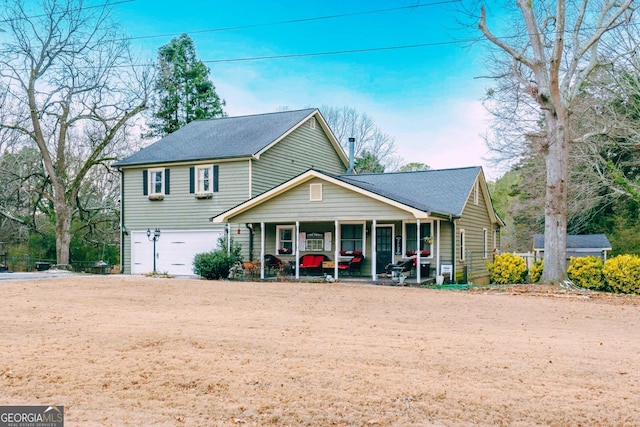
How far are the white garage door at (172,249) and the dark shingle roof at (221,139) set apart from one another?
3084 millimetres

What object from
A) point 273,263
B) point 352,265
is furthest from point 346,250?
point 273,263

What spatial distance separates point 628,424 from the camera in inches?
200

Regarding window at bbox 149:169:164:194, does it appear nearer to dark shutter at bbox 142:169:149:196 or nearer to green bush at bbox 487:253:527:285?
dark shutter at bbox 142:169:149:196

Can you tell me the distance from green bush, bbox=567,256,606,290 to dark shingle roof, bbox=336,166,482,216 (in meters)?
4.05

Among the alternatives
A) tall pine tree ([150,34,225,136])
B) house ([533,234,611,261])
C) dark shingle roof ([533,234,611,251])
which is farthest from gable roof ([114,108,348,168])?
tall pine tree ([150,34,225,136])

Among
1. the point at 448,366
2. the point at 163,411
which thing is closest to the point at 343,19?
the point at 448,366

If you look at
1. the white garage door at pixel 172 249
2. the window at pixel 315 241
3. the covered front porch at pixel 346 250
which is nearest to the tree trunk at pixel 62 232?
the white garage door at pixel 172 249

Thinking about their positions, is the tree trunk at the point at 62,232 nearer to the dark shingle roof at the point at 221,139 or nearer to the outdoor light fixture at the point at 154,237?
the dark shingle roof at the point at 221,139

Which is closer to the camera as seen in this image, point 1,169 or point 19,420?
point 19,420

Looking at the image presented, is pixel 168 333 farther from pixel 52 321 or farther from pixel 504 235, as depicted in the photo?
pixel 504 235

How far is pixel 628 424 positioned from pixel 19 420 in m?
5.36

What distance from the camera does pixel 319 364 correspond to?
6.92 m

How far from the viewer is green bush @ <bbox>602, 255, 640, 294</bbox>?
17.4 m

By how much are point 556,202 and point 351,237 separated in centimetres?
707
